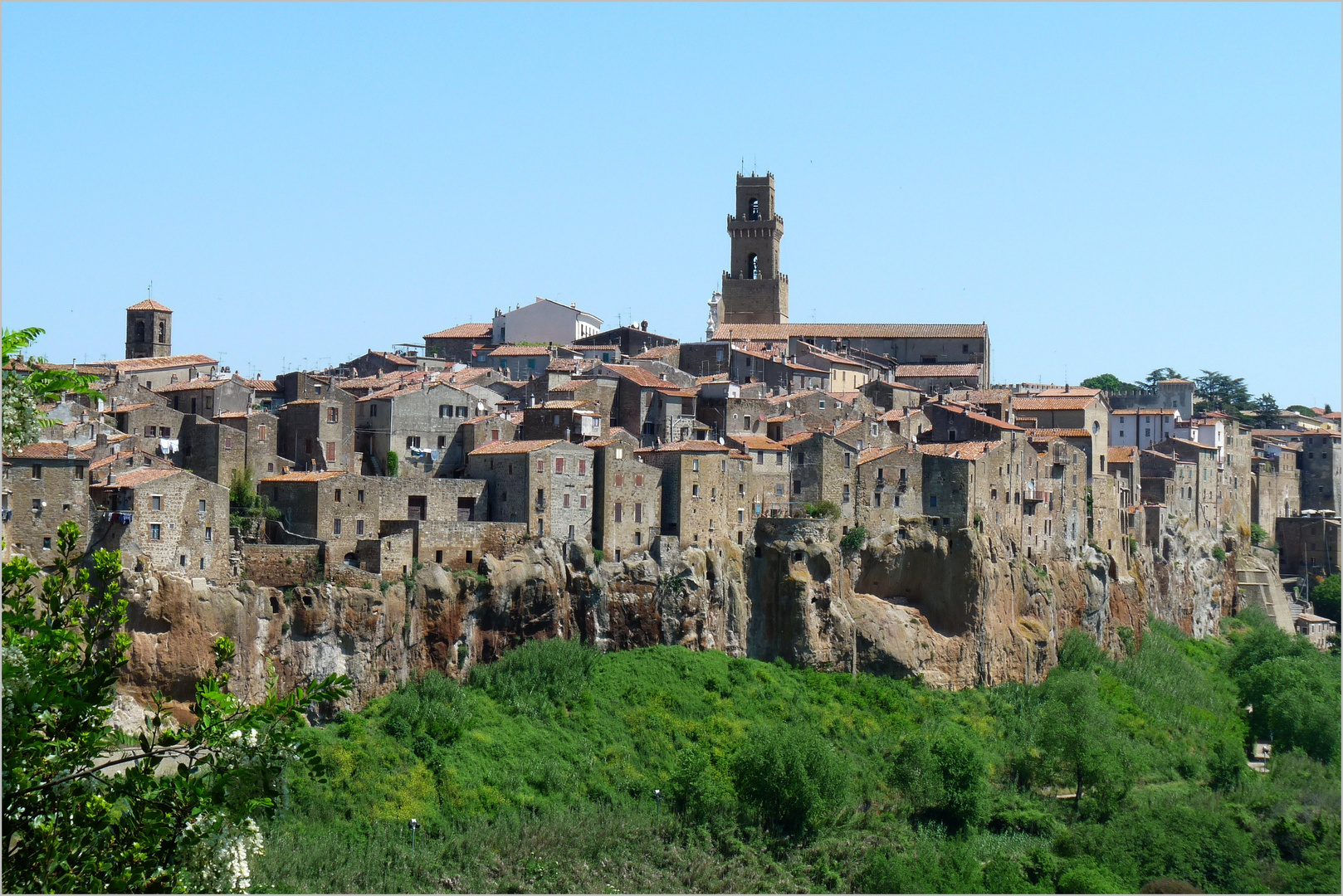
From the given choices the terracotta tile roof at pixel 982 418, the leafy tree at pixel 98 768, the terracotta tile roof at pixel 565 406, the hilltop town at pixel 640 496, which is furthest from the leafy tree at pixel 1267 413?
the leafy tree at pixel 98 768

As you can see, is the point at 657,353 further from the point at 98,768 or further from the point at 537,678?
the point at 98,768

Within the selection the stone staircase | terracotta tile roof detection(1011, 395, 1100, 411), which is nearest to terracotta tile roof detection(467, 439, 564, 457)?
terracotta tile roof detection(1011, 395, 1100, 411)

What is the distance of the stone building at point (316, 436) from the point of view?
206 ft

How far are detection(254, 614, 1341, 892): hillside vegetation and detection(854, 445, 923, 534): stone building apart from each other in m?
6.09

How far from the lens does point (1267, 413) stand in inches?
4998

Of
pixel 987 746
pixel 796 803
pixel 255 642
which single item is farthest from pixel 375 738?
pixel 987 746

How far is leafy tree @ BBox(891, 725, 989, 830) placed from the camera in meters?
60.6

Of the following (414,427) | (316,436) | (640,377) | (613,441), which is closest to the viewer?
(316,436)

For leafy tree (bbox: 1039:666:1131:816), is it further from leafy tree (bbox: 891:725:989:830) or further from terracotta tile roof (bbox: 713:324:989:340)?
terracotta tile roof (bbox: 713:324:989:340)

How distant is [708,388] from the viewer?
7325cm

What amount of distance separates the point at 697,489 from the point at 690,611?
4233 mm

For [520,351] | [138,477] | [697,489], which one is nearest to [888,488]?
[697,489]

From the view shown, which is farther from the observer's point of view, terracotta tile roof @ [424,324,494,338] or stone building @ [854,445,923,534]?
terracotta tile roof @ [424,324,494,338]

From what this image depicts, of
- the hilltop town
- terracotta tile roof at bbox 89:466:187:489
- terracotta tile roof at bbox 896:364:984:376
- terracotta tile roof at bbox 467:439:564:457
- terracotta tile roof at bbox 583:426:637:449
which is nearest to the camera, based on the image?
terracotta tile roof at bbox 89:466:187:489
